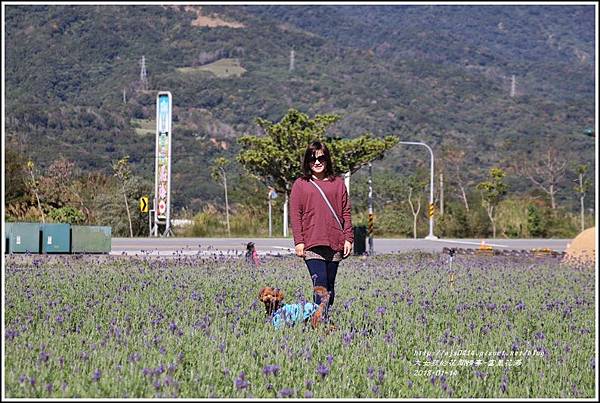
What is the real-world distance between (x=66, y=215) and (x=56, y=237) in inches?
535

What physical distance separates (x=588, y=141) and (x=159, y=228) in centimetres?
6832

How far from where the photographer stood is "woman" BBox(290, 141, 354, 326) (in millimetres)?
7945

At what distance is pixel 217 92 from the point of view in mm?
107750

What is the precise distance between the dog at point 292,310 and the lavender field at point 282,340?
0.61 feet

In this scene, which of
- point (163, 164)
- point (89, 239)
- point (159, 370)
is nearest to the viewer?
point (159, 370)

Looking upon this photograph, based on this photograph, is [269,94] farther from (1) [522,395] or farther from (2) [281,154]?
(1) [522,395]

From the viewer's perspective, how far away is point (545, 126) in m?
106

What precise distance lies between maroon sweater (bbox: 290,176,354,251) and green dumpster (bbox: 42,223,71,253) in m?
9.44

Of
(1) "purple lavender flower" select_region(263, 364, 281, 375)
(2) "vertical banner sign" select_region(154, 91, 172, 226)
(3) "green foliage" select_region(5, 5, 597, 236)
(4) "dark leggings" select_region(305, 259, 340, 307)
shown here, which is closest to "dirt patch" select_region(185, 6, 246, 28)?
(3) "green foliage" select_region(5, 5, 597, 236)

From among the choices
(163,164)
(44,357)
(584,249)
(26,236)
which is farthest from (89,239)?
(163,164)

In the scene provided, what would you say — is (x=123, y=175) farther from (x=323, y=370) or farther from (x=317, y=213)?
(x=323, y=370)

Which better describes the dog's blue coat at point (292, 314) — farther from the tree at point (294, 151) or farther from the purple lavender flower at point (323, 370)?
the tree at point (294, 151)

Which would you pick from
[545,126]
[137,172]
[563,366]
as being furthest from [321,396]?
[545,126]

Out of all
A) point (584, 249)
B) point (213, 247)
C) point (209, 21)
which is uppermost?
point (209, 21)
